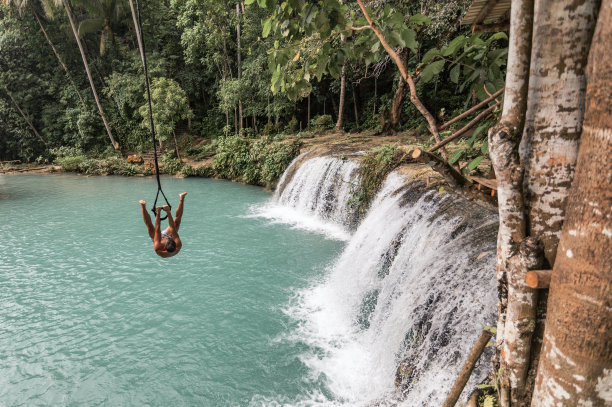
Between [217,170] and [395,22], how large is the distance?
14964 millimetres

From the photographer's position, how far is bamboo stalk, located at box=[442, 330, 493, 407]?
5.93 ft

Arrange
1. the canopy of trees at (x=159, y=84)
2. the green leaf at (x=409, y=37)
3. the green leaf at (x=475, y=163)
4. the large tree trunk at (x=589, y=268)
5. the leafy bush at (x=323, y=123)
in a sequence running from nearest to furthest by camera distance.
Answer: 1. the large tree trunk at (x=589, y=268)
2. the green leaf at (x=475, y=163)
3. the green leaf at (x=409, y=37)
4. the canopy of trees at (x=159, y=84)
5. the leafy bush at (x=323, y=123)

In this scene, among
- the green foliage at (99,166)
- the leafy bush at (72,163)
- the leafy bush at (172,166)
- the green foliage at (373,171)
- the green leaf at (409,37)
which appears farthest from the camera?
the leafy bush at (72,163)

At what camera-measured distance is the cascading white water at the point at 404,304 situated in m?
3.17

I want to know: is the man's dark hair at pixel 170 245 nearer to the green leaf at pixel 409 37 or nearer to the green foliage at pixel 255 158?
the green leaf at pixel 409 37

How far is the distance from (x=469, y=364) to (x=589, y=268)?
3.17 ft

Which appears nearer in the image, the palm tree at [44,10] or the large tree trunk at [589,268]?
the large tree trunk at [589,268]

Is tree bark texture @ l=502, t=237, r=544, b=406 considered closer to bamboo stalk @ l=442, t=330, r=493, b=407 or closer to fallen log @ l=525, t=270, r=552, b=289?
fallen log @ l=525, t=270, r=552, b=289

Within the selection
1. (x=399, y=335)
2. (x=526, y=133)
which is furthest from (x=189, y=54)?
(x=526, y=133)

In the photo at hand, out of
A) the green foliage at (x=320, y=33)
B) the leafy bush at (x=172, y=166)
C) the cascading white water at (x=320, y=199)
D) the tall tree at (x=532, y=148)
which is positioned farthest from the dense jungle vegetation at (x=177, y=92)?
the tall tree at (x=532, y=148)

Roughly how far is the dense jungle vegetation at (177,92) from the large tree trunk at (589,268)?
38.6 ft

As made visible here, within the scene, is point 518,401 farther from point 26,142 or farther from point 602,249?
point 26,142

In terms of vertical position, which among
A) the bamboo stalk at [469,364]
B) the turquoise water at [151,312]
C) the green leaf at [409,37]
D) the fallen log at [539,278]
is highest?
the green leaf at [409,37]

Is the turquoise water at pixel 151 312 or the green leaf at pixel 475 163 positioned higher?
the green leaf at pixel 475 163
